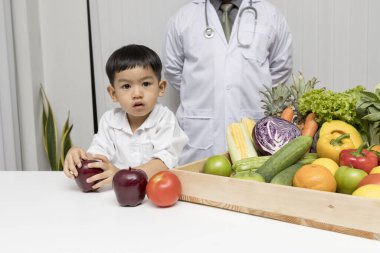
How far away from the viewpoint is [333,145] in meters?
1.43

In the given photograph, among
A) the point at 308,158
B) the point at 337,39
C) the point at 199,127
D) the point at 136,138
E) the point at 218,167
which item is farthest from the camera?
the point at 337,39

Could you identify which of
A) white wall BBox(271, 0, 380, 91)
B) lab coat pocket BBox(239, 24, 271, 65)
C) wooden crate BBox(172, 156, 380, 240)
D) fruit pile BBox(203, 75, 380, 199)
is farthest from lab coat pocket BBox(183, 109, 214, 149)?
wooden crate BBox(172, 156, 380, 240)

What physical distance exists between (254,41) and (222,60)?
23 cm

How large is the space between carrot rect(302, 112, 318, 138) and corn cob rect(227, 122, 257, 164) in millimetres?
201

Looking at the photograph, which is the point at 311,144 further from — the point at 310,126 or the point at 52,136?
the point at 52,136

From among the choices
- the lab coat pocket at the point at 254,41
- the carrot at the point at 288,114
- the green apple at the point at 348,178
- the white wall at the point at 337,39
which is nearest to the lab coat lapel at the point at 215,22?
the lab coat pocket at the point at 254,41

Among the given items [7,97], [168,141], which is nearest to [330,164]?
[168,141]

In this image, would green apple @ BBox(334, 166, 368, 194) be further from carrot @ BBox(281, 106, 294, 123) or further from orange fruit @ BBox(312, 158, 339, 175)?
carrot @ BBox(281, 106, 294, 123)

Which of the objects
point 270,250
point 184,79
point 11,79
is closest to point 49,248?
point 270,250

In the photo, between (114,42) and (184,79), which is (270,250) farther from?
(114,42)

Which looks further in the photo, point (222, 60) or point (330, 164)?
point (222, 60)

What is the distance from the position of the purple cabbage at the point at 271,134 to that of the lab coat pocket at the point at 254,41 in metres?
1.31

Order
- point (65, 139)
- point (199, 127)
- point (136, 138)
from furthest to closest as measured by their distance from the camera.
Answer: point (65, 139) < point (199, 127) < point (136, 138)

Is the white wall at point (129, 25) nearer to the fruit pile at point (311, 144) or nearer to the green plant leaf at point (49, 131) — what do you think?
the green plant leaf at point (49, 131)
